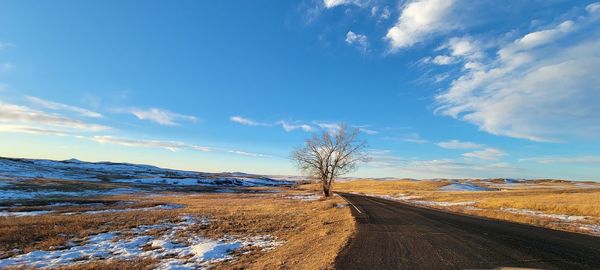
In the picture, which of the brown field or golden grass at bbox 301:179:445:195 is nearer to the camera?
the brown field

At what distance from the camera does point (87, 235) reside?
17.5 meters

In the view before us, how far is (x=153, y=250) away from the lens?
46.5 feet

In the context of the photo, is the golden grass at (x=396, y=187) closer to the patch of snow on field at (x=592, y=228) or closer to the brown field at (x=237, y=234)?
the patch of snow on field at (x=592, y=228)

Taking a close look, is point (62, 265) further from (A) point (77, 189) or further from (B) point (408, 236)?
(A) point (77, 189)

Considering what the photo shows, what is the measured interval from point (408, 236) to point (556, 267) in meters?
5.55

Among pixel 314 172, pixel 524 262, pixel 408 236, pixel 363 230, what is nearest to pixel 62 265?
pixel 363 230

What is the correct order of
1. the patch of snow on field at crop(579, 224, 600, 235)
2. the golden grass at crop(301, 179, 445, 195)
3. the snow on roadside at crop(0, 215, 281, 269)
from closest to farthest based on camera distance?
1. the snow on roadside at crop(0, 215, 281, 269)
2. the patch of snow on field at crop(579, 224, 600, 235)
3. the golden grass at crop(301, 179, 445, 195)

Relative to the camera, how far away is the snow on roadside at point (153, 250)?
479 inches

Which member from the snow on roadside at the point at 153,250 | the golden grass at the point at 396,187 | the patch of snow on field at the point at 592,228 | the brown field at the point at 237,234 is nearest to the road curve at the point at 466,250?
the brown field at the point at 237,234

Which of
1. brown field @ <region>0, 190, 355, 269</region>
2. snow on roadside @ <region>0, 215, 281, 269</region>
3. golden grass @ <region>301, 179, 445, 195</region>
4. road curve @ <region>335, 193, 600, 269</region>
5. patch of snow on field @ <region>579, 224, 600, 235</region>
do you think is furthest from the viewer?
golden grass @ <region>301, 179, 445, 195</region>

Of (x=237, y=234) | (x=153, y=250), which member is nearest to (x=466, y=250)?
(x=237, y=234)

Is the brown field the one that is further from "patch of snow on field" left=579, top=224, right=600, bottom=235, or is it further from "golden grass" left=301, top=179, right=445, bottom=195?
"golden grass" left=301, top=179, right=445, bottom=195

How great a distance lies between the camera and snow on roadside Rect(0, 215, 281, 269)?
479 inches

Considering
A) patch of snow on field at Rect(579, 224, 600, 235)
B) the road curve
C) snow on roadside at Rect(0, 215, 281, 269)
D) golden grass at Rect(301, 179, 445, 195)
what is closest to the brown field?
snow on roadside at Rect(0, 215, 281, 269)
